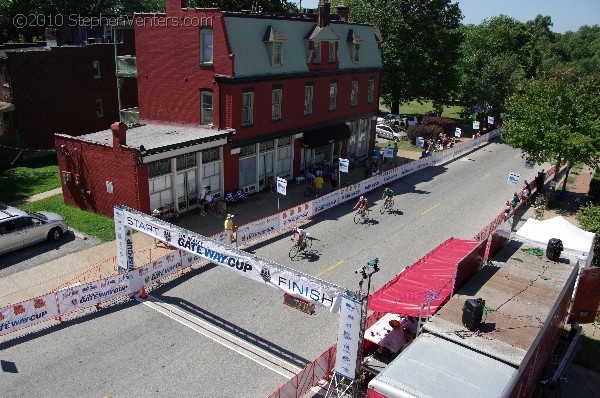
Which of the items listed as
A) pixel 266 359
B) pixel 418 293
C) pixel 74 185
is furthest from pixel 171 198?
pixel 418 293

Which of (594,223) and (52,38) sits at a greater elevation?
(52,38)

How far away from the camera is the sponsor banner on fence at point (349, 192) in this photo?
1181 inches

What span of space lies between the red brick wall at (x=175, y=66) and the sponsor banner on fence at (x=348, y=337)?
57.6ft

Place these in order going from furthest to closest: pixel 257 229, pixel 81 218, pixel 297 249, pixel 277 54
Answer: pixel 277 54 → pixel 81 218 → pixel 257 229 → pixel 297 249

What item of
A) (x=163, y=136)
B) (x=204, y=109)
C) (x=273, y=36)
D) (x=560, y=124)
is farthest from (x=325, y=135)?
(x=560, y=124)

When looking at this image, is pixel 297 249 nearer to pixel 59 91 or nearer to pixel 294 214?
pixel 294 214

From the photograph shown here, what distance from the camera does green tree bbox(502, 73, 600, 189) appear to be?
28.9 metres

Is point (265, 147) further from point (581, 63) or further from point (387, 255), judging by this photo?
point (581, 63)

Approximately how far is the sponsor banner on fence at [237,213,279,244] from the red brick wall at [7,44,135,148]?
21.2 meters

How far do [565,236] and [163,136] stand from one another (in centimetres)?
1914

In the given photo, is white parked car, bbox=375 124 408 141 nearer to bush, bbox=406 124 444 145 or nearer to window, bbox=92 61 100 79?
bush, bbox=406 124 444 145

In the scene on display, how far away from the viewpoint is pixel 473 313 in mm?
11711

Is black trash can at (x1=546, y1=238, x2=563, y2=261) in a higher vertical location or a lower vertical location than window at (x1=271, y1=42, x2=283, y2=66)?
lower

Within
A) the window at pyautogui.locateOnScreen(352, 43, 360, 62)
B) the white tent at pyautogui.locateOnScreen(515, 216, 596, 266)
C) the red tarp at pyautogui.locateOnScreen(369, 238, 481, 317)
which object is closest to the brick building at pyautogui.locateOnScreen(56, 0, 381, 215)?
the window at pyautogui.locateOnScreen(352, 43, 360, 62)
